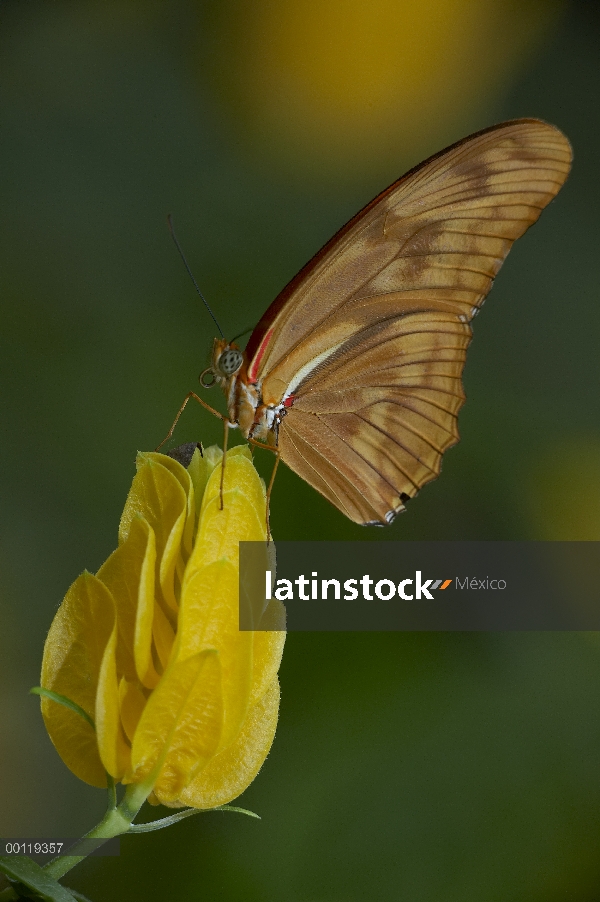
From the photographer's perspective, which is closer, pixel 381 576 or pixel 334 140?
pixel 381 576

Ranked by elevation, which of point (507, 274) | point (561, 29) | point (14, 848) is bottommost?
point (14, 848)

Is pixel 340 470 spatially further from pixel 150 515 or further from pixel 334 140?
pixel 334 140

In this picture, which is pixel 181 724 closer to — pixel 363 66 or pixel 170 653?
pixel 170 653

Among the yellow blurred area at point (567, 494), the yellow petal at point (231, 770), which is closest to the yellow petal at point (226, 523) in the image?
the yellow petal at point (231, 770)

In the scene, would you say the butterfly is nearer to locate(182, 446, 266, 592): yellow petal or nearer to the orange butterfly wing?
the orange butterfly wing

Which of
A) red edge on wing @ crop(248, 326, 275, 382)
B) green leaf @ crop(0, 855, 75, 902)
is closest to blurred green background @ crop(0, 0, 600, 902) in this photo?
red edge on wing @ crop(248, 326, 275, 382)

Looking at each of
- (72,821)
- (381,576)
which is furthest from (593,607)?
(72,821)
